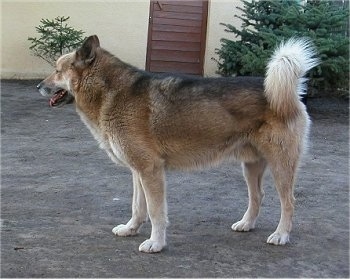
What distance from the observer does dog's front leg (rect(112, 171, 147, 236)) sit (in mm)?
4953

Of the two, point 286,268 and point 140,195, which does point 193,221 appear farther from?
point 286,268

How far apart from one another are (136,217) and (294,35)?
633cm

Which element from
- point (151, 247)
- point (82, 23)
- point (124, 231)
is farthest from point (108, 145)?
point (82, 23)

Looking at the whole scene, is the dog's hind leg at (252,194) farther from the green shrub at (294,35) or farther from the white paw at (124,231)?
the green shrub at (294,35)

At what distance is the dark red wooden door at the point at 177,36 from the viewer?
14758 mm

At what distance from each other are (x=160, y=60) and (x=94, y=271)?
36.5 feet

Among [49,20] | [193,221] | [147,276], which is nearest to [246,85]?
[193,221]

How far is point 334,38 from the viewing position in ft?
35.2

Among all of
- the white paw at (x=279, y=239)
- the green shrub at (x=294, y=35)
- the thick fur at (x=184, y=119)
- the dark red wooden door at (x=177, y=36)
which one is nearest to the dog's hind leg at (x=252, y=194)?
the thick fur at (x=184, y=119)

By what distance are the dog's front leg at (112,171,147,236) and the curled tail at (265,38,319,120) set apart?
1.26 m

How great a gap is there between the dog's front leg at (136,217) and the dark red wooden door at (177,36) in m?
9.93

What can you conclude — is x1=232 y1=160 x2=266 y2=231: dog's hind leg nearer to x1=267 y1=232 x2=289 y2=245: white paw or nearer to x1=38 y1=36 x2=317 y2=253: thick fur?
x1=38 y1=36 x2=317 y2=253: thick fur

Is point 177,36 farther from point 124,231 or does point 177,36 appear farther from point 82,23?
point 124,231

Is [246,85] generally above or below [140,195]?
above
